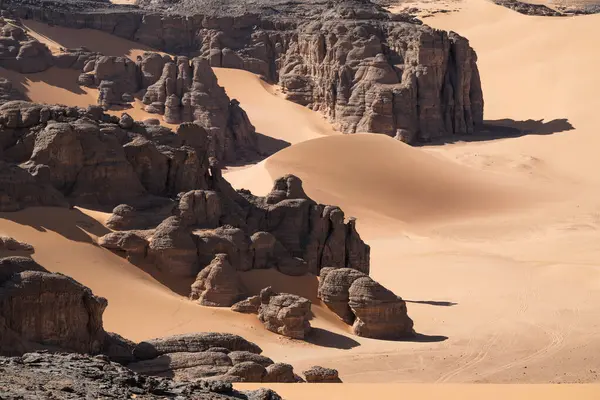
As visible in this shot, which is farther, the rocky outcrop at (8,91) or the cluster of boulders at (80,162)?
the rocky outcrop at (8,91)

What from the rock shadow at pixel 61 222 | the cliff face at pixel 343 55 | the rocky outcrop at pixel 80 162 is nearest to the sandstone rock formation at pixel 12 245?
the rock shadow at pixel 61 222

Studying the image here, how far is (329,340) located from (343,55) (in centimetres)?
3507

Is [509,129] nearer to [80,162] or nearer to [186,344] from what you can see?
[80,162]

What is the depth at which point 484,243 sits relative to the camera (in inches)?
1585

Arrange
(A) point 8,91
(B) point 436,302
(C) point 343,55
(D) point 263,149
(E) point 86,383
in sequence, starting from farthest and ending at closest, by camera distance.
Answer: (C) point 343,55 < (D) point 263,149 < (A) point 8,91 < (B) point 436,302 < (E) point 86,383

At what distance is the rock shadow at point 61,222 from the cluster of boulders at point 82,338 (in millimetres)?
6156

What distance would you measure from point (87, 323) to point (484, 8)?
74717 mm

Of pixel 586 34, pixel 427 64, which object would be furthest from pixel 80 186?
pixel 586 34

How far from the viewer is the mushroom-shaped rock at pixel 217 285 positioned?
23.2 meters

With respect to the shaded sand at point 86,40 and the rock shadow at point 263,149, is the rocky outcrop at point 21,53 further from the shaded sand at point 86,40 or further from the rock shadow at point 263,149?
the rock shadow at point 263,149

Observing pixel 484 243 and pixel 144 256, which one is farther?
pixel 484 243

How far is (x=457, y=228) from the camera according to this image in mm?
42406

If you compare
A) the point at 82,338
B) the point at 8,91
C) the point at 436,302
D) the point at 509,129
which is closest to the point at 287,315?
the point at 82,338

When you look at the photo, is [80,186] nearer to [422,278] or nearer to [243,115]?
[422,278]
